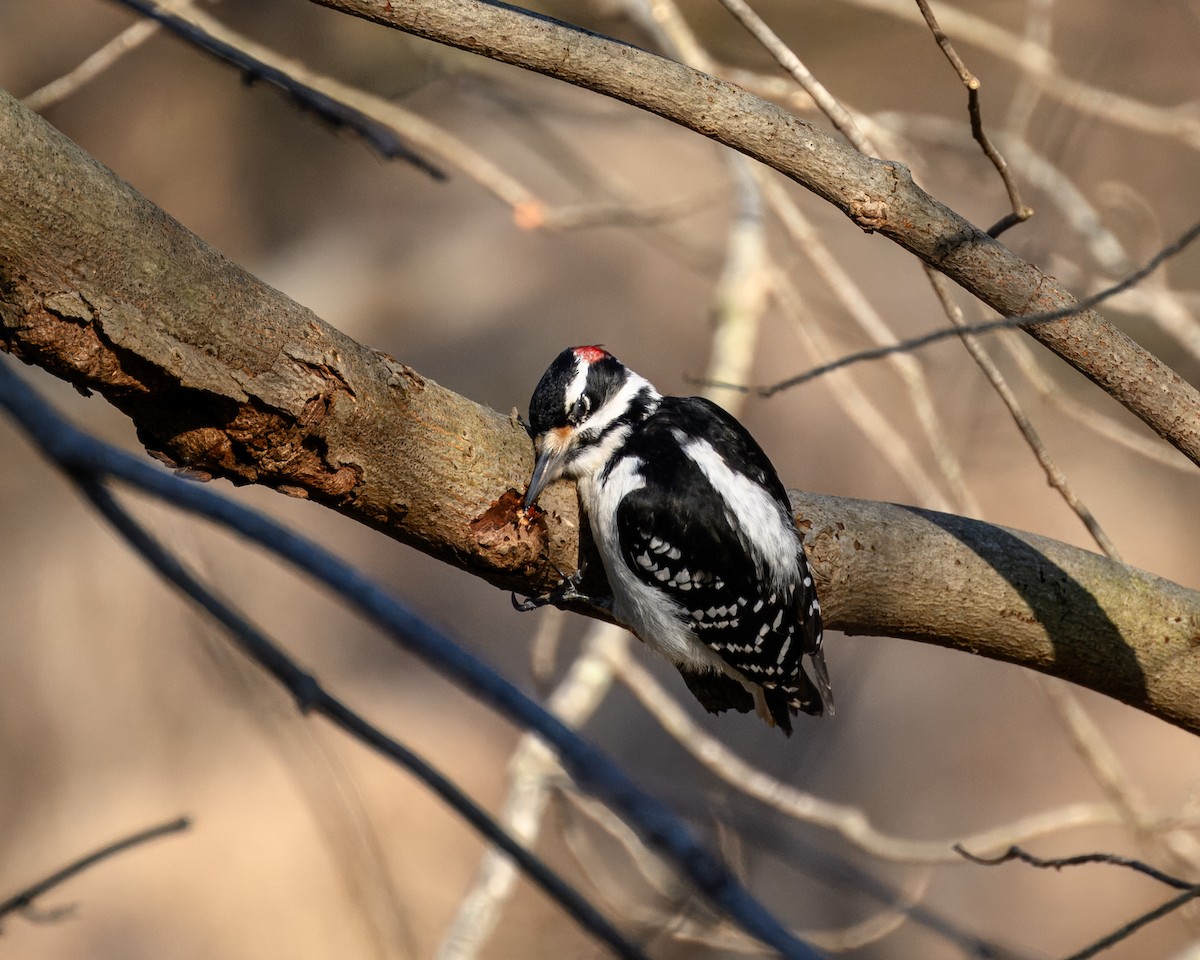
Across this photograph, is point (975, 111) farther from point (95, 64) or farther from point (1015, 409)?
point (95, 64)

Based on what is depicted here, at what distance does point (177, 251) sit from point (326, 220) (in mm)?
6075

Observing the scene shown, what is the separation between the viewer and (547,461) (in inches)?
99.8

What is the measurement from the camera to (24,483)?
647 cm

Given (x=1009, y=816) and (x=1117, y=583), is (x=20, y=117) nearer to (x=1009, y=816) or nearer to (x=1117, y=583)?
(x=1117, y=583)

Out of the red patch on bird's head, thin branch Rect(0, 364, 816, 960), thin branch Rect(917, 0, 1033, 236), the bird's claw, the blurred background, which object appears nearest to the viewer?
thin branch Rect(0, 364, 816, 960)

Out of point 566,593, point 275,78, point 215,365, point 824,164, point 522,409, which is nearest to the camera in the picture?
point 215,365

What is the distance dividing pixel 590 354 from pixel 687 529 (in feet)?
2.32

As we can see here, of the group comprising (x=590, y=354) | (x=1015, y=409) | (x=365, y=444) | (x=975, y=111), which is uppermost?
(x=975, y=111)

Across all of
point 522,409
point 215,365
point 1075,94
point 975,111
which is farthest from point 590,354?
point 522,409

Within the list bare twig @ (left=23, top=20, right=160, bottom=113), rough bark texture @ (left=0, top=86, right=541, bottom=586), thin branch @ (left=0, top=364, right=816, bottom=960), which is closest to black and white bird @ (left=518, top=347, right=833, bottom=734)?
rough bark texture @ (left=0, top=86, right=541, bottom=586)

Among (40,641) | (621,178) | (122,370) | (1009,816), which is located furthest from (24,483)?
(1009,816)

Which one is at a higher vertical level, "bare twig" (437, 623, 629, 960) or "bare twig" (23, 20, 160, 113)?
"bare twig" (23, 20, 160, 113)

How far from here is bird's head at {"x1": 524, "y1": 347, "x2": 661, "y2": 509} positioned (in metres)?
2.65

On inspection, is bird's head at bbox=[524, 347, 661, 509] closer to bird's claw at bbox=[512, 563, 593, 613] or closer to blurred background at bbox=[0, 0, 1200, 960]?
bird's claw at bbox=[512, 563, 593, 613]
